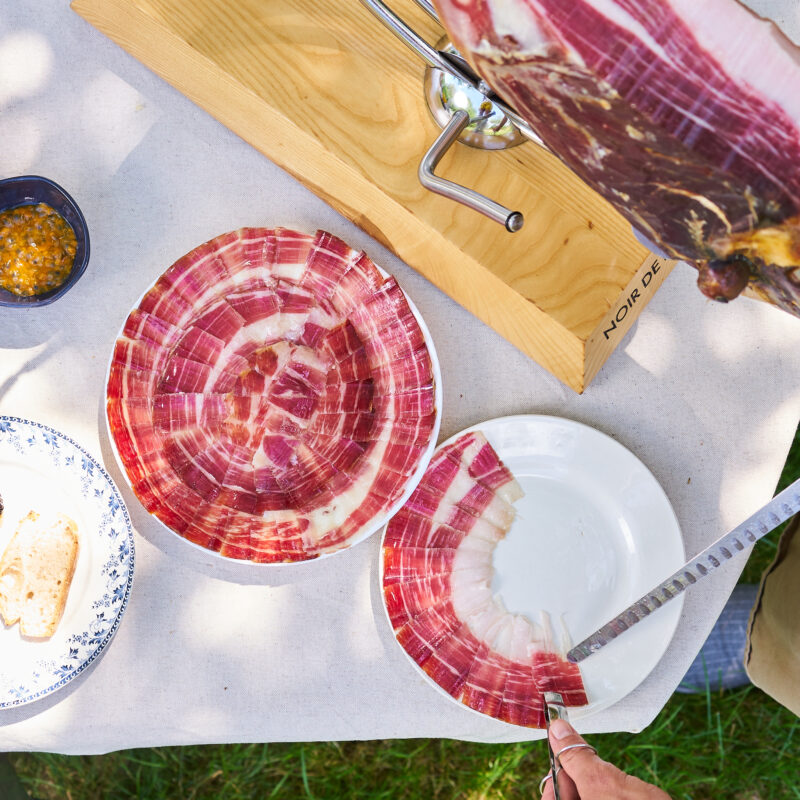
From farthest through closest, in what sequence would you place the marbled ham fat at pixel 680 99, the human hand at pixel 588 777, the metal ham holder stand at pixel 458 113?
the human hand at pixel 588 777 < the metal ham holder stand at pixel 458 113 < the marbled ham fat at pixel 680 99

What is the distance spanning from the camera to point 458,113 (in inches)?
26.7

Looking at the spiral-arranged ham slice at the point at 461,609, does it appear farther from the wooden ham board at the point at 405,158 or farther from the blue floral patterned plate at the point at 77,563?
the blue floral patterned plate at the point at 77,563

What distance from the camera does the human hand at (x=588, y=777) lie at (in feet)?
2.30

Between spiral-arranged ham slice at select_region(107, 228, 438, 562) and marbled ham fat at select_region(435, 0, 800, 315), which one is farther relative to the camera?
spiral-arranged ham slice at select_region(107, 228, 438, 562)

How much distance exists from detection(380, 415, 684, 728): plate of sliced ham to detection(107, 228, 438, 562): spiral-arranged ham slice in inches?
2.8

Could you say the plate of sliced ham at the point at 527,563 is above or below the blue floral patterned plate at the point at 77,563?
above

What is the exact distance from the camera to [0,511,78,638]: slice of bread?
0.80 metres

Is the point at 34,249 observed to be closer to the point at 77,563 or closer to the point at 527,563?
the point at 77,563

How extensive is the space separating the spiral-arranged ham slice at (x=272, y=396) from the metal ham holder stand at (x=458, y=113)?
0.55 feet

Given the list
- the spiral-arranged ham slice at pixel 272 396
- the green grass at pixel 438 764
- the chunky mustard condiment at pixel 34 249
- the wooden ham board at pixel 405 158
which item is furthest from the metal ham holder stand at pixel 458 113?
the green grass at pixel 438 764

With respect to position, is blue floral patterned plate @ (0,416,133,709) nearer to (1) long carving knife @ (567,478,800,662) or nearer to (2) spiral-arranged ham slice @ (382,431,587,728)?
(2) spiral-arranged ham slice @ (382,431,587,728)

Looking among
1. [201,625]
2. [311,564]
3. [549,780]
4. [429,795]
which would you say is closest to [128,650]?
[201,625]

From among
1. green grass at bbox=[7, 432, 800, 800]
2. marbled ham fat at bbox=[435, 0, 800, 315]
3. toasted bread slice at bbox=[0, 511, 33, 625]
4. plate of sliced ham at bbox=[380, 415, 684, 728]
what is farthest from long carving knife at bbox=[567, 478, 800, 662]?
toasted bread slice at bbox=[0, 511, 33, 625]

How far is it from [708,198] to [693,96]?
7 cm
